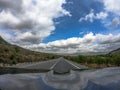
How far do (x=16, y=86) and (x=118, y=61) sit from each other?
94.1m

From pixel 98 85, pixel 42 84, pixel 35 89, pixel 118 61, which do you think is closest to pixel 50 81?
pixel 42 84

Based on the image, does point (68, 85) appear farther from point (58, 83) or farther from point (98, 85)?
point (98, 85)

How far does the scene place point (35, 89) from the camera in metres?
3.11

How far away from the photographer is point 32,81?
3520 mm

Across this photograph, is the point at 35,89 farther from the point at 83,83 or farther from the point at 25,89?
the point at 83,83

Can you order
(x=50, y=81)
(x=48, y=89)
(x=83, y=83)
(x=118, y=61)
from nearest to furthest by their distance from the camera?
(x=48, y=89) < (x=83, y=83) < (x=50, y=81) < (x=118, y=61)

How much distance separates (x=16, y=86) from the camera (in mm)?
3219

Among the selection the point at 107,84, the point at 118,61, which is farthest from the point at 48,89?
the point at 118,61

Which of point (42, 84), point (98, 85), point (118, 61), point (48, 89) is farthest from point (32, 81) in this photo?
point (118, 61)

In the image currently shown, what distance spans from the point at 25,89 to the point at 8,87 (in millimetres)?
248

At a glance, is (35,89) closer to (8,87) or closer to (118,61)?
(8,87)

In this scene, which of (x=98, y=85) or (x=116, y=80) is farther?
Result: (x=116, y=80)

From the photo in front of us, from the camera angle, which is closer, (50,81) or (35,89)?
(35,89)

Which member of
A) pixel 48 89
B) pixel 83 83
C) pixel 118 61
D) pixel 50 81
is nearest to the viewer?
pixel 48 89
